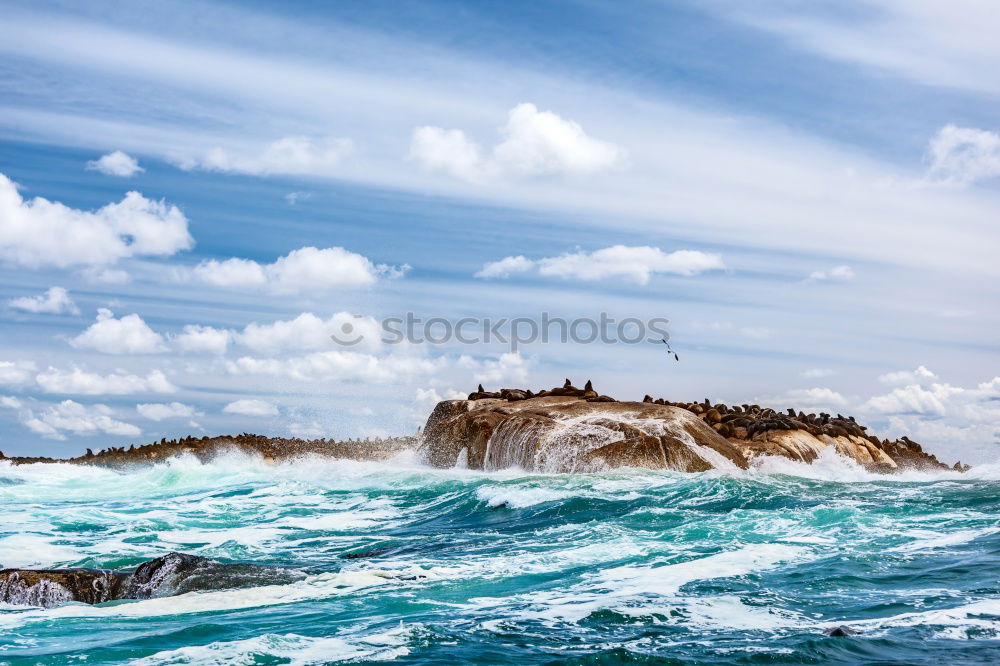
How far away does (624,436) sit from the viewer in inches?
849

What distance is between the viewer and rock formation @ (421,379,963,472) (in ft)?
70.6

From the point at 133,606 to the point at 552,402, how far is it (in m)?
16.1

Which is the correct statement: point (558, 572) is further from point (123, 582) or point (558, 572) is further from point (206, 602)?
point (123, 582)

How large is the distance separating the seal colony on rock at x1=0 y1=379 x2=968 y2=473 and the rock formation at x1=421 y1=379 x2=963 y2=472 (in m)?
0.03

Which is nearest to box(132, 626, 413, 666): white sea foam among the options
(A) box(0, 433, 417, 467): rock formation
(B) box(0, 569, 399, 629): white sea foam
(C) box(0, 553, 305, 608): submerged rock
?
(B) box(0, 569, 399, 629): white sea foam

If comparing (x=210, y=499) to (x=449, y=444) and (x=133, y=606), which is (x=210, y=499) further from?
(x=133, y=606)

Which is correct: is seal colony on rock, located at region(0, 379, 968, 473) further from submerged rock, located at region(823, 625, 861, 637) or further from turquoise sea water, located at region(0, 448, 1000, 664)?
submerged rock, located at region(823, 625, 861, 637)

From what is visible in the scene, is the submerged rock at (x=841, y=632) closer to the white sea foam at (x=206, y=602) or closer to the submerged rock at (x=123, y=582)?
the white sea foam at (x=206, y=602)

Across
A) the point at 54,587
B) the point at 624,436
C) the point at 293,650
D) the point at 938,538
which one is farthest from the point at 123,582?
the point at 624,436

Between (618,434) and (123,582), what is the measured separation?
43.7 ft

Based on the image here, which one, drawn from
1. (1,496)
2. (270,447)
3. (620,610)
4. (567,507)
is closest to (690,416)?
(567,507)

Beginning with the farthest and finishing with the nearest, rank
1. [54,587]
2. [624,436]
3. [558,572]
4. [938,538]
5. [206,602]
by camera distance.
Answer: [624,436]
[938,538]
[558,572]
[54,587]
[206,602]

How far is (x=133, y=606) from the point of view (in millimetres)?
9688

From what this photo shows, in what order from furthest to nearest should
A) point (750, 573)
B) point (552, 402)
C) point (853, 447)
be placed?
Answer: point (853, 447), point (552, 402), point (750, 573)
